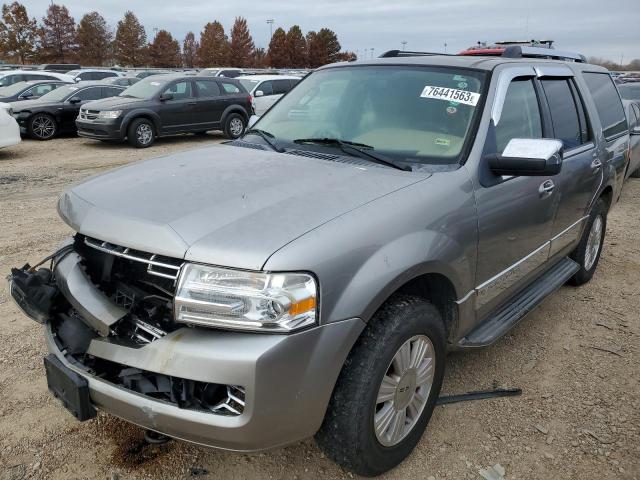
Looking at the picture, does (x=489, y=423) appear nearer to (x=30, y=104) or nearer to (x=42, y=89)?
(x=30, y=104)

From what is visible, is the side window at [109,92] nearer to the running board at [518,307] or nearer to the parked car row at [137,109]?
the parked car row at [137,109]

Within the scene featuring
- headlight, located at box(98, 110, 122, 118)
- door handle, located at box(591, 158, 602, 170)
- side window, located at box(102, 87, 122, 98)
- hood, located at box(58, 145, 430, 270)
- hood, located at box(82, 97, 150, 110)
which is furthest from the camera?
side window, located at box(102, 87, 122, 98)

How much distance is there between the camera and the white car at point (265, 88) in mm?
15906

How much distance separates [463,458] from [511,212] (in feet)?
4.31

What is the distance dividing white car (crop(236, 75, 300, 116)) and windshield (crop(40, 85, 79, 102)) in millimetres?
4606

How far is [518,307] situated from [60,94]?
13.8m

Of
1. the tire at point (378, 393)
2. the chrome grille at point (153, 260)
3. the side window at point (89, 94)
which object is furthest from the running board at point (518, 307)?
the side window at point (89, 94)

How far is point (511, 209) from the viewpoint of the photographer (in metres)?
2.97

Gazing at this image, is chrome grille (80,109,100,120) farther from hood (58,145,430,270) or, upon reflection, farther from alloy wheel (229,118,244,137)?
hood (58,145,430,270)

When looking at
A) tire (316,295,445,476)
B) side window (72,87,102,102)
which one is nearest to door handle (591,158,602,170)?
tire (316,295,445,476)

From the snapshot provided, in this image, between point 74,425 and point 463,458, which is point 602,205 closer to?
point 463,458

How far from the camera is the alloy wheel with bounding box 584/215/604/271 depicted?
460cm

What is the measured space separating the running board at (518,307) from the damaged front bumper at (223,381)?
1.17 meters

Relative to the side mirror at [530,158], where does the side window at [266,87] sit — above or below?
below
